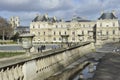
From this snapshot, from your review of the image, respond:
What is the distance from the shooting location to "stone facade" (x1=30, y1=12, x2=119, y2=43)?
14125 centimetres

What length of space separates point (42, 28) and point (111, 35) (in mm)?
31026

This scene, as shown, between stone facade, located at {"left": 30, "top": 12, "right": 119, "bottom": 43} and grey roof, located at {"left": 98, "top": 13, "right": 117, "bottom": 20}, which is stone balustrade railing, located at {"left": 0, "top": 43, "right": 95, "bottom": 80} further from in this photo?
grey roof, located at {"left": 98, "top": 13, "right": 117, "bottom": 20}

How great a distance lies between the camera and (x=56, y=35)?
14975 cm

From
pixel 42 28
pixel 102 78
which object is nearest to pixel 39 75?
pixel 102 78

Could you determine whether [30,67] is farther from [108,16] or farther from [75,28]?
[75,28]

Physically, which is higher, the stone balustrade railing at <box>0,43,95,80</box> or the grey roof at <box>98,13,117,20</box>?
the grey roof at <box>98,13,117,20</box>

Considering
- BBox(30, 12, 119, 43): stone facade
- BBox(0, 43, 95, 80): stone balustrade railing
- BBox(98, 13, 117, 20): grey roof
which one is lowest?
BBox(0, 43, 95, 80): stone balustrade railing

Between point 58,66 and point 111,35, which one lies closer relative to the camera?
point 58,66

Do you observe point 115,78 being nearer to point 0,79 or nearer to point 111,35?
point 0,79

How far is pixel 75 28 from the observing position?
14775cm

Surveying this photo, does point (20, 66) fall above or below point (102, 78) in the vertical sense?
above

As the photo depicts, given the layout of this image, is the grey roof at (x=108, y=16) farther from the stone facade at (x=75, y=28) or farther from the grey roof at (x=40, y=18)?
the grey roof at (x=40, y=18)

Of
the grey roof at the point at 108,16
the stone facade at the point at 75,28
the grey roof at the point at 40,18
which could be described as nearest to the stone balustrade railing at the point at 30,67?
the stone facade at the point at 75,28

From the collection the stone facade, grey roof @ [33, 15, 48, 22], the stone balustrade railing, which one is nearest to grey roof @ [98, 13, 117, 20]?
the stone facade
